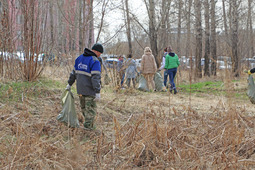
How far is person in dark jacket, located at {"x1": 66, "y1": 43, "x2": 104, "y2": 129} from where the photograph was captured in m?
4.55

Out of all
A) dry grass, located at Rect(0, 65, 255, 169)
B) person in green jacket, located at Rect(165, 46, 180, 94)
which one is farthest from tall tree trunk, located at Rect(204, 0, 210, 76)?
dry grass, located at Rect(0, 65, 255, 169)

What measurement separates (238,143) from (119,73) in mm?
6464

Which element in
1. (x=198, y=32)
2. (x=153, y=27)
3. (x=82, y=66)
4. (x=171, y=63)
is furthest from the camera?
(x=198, y=32)

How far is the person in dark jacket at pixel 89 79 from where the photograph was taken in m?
4.55

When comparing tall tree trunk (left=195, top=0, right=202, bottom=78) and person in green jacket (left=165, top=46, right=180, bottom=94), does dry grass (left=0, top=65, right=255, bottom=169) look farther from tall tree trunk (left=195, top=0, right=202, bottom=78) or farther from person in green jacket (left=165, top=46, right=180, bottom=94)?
tall tree trunk (left=195, top=0, right=202, bottom=78)

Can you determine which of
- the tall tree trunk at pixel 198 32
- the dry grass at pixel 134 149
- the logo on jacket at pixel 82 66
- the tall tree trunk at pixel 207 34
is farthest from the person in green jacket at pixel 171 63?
the tall tree trunk at pixel 207 34

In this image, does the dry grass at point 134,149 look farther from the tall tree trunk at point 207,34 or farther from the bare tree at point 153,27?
the tall tree trunk at point 207,34

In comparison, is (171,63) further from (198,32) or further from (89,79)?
(198,32)

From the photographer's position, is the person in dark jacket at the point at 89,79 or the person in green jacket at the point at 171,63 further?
the person in green jacket at the point at 171,63

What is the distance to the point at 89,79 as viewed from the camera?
4.64 metres

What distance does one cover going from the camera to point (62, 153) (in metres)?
3.40

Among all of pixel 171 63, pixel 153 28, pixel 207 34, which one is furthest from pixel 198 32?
pixel 171 63

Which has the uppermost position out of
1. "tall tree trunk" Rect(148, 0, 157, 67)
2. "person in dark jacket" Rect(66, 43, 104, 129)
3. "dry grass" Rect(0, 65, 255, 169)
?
"tall tree trunk" Rect(148, 0, 157, 67)

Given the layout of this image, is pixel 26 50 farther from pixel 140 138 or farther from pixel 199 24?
pixel 199 24
